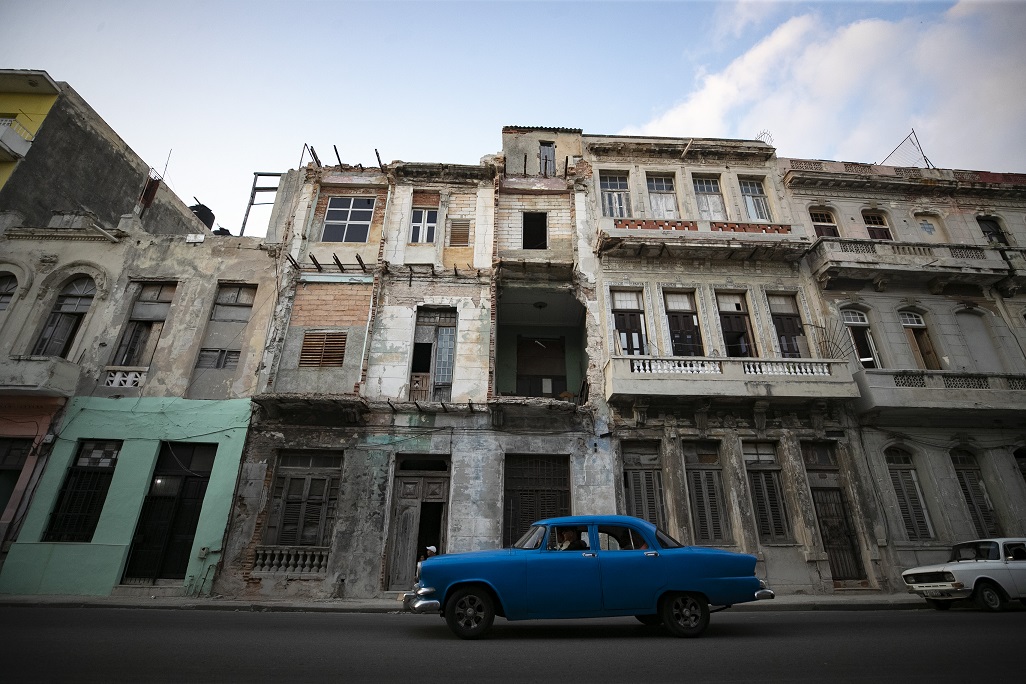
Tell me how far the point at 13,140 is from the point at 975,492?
31763mm

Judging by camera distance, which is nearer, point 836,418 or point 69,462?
point 69,462

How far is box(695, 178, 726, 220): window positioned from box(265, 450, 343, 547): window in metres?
14.5

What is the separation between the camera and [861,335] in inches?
610

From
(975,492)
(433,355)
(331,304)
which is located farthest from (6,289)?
(975,492)

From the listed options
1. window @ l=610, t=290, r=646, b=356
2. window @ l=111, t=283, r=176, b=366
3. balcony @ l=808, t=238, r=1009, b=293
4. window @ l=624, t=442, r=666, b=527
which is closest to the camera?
window @ l=624, t=442, r=666, b=527

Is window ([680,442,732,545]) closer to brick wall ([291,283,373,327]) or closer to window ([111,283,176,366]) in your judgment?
brick wall ([291,283,373,327])

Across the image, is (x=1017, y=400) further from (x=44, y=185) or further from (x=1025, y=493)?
(x=44, y=185)

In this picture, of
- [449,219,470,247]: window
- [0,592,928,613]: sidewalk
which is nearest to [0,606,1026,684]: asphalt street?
[0,592,928,613]: sidewalk

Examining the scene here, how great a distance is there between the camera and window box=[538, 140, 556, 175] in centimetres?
1809

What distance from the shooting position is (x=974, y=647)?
5.98 m

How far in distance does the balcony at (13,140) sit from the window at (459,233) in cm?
1473

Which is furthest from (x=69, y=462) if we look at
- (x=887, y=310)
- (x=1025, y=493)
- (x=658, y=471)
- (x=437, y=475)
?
(x=1025, y=493)

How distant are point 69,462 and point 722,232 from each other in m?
20.0

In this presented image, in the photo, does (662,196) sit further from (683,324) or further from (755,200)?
(683,324)
